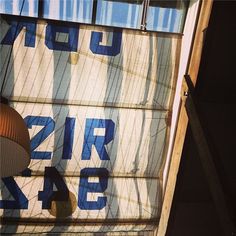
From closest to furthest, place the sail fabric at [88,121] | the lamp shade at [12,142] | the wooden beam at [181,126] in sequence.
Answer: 1. the lamp shade at [12,142]
2. the wooden beam at [181,126]
3. the sail fabric at [88,121]

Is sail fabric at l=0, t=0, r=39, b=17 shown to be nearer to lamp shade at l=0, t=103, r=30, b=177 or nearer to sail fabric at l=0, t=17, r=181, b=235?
sail fabric at l=0, t=17, r=181, b=235

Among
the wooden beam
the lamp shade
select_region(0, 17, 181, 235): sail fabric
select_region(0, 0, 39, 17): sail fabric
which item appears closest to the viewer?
the lamp shade

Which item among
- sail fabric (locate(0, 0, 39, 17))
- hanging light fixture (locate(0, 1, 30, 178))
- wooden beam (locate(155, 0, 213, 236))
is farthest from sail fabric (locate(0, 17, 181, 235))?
hanging light fixture (locate(0, 1, 30, 178))

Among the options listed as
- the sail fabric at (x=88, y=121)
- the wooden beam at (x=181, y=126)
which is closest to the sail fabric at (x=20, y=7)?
the sail fabric at (x=88, y=121)

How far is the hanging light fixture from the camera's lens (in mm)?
2061

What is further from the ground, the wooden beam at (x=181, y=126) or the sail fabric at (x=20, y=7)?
the sail fabric at (x=20, y=7)

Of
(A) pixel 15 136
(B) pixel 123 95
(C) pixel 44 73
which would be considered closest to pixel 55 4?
(C) pixel 44 73

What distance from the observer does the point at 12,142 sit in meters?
2.10

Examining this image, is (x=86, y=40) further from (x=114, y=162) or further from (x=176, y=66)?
(x=114, y=162)

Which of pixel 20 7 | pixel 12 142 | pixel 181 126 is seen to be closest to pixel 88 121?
pixel 181 126

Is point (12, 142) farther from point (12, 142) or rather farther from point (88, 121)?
point (88, 121)

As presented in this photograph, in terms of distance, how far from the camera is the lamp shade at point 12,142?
2.06m

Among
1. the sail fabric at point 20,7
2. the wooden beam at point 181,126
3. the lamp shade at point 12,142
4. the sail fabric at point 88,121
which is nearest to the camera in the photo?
the lamp shade at point 12,142

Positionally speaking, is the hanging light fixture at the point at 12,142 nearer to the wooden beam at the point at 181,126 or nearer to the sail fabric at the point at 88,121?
the sail fabric at the point at 88,121
